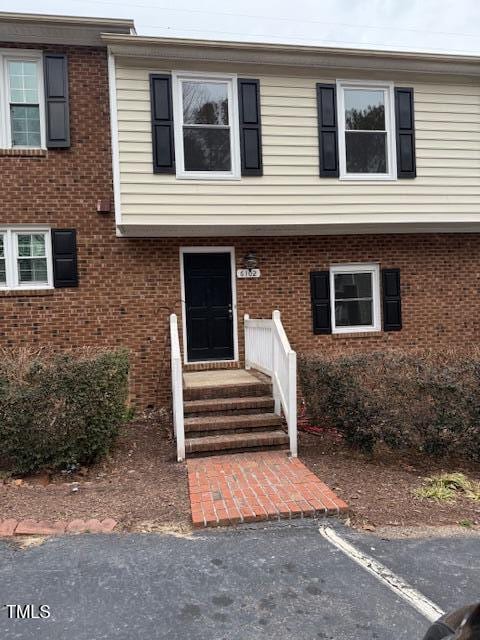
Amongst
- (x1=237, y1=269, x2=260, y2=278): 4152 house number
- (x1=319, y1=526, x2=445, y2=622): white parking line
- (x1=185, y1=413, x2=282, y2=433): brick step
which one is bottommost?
(x1=319, y1=526, x2=445, y2=622): white parking line

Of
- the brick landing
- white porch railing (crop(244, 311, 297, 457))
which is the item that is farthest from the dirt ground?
white porch railing (crop(244, 311, 297, 457))

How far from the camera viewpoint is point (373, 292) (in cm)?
901

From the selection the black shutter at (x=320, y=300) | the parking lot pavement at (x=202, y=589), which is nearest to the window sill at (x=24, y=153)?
the black shutter at (x=320, y=300)

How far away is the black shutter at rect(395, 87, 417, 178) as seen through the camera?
27.3 feet

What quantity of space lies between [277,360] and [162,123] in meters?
4.16

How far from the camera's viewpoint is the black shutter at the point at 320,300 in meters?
8.66

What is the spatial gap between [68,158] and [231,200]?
270 centimetres

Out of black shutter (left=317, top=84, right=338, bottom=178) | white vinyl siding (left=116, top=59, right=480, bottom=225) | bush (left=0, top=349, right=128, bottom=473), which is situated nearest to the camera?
bush (left=0, top=349, right=128, bottom=473)

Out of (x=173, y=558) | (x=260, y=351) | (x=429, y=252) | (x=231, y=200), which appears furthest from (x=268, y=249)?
(x=173, y=558)

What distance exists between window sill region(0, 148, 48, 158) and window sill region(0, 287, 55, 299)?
211 cm

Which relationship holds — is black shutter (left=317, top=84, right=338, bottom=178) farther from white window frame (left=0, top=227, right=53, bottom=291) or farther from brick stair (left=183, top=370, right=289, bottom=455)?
white window frame (left=0, top=227, right=53, bottom=291)

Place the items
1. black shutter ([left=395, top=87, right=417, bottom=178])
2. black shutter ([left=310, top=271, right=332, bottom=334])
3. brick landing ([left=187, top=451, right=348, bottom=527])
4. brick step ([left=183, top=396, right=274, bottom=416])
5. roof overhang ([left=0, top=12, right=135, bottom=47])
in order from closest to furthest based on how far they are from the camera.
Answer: brick landing ([left=187, top=451, right=348, bottom=527]) < brick step ([left=183, top=396, right=274, bottom=416]) < roof overhang ([left=0, top=12, right=135, bottom=47]) < black shutter ([left=395, top=87, right=417, bottom=178]) < black shutter ([left=310, top=271, right=332, bottom=334])

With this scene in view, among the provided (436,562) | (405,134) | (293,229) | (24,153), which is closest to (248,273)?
(293,229)

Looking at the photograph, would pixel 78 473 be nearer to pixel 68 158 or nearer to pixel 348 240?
pixel 68 158
